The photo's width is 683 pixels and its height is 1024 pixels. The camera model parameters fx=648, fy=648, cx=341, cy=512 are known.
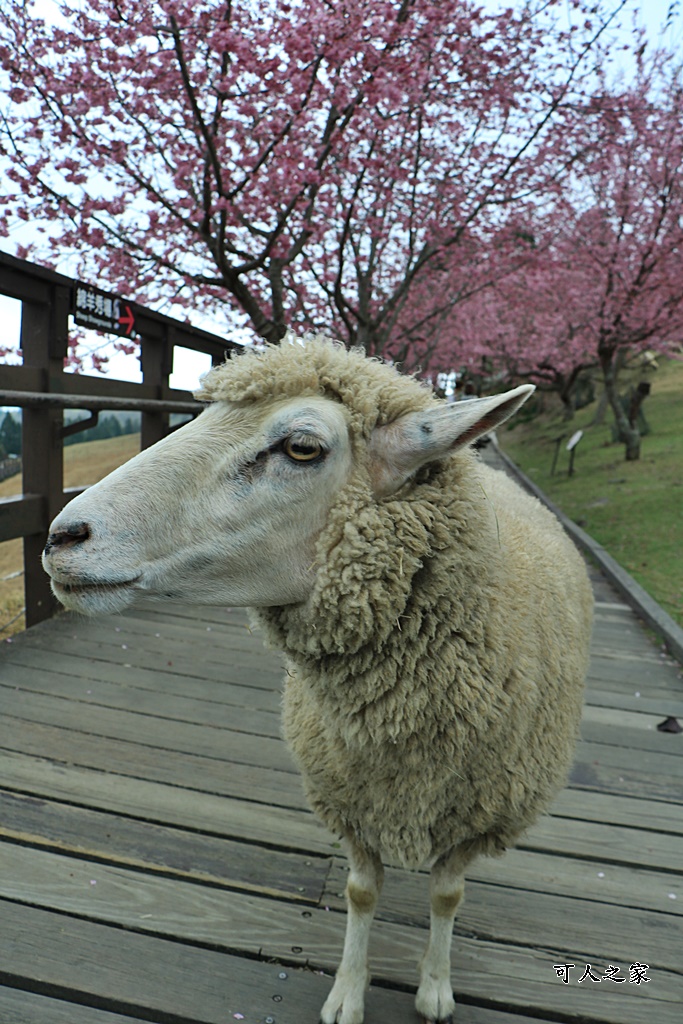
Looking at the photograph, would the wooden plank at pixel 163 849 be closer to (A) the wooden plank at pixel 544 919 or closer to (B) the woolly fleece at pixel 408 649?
(A) the wooden plank at pixel 544 919

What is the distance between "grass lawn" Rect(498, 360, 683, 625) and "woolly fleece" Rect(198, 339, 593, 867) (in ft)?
13.5

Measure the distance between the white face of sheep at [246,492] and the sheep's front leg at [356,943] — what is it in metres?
0.80

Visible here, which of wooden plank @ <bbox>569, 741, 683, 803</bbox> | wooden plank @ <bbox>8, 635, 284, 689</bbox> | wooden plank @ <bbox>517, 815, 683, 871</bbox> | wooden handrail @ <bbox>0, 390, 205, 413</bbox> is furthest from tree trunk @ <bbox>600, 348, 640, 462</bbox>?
wooden plank @ <bbox>517, 815, 683, 871</bbox>

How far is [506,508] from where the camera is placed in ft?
6.89

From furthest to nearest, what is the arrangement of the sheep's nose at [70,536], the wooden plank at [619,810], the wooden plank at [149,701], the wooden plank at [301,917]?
the wooden plank at [149,701] → the wooden plank at [619,810] → the wooden plank at [301,917] → the sheep's nose at [70,536]

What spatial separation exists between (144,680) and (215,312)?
5.90 meters

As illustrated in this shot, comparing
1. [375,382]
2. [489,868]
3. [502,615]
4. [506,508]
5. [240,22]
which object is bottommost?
[489,868]

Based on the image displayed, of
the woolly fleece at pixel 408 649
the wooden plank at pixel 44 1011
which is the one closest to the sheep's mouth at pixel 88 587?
the woolly fleece at pixel 408 649

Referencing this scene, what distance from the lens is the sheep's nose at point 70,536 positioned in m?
1.15

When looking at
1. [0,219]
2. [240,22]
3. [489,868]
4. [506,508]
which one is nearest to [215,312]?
[0,219]

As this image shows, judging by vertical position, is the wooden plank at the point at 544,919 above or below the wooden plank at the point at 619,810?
below

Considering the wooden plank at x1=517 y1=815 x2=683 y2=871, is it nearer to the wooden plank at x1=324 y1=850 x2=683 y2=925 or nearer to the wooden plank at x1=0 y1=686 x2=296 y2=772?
the wooden plank at x1=324 y1=850 x2=683 y2=925

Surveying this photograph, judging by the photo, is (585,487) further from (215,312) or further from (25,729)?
(25,729)

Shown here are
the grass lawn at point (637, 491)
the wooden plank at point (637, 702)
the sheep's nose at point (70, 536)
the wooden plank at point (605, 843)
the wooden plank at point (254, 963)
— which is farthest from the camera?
the grass lawn at point (637, 491)
